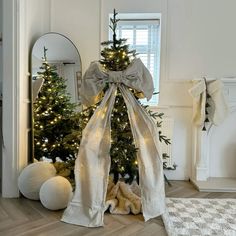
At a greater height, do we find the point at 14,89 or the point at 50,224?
the point at 14,89

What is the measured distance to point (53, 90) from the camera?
322 cm

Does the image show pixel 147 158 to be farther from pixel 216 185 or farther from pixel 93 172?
pixel 216 185

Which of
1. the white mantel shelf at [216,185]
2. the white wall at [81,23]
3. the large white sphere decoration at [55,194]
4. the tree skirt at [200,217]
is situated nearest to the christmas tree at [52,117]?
the white wall at [81,23]

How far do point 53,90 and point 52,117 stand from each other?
1.12 feet

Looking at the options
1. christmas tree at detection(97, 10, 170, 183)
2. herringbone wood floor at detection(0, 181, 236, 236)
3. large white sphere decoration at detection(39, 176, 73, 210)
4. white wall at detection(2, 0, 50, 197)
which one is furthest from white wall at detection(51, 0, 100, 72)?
herringbone wood floor at detection(0, 181, 236, 236)

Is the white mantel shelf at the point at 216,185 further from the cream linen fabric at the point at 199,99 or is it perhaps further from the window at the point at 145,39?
the window at the point at 145,39

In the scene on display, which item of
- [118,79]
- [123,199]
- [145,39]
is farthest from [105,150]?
[145,39]

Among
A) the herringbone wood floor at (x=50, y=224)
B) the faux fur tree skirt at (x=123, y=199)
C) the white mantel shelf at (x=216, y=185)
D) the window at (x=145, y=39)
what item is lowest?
the herringbone wood floor at (x=50, y=224)

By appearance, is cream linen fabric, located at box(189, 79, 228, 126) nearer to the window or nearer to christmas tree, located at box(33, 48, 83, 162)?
the window

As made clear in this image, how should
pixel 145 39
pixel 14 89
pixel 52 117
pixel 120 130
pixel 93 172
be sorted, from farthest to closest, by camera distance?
1. pixel 145 39
2. pixel 52 117
3. pixel 14 89
4. pixel 120 130
5. pixel 93 172

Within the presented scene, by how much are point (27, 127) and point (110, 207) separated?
1.38m

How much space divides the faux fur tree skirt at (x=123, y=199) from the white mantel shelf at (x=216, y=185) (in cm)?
90

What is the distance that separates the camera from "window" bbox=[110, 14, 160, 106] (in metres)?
3.58

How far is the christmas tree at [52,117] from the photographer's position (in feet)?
10.4
